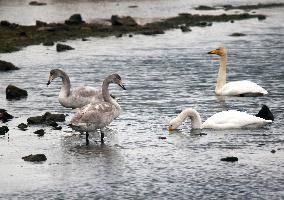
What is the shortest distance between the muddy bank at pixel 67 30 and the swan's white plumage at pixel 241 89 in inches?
725

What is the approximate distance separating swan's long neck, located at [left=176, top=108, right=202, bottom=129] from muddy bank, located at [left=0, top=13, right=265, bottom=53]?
23.6 metres

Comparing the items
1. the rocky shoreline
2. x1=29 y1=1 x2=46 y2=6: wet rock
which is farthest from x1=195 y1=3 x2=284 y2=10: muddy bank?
x1=29 y1=1 x2=46 y2=6: wet rock

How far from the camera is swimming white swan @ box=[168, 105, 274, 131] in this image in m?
24.4

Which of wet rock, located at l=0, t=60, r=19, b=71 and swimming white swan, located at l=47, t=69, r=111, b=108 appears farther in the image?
wet rock, located at l=0, t=60, r=19, b=71

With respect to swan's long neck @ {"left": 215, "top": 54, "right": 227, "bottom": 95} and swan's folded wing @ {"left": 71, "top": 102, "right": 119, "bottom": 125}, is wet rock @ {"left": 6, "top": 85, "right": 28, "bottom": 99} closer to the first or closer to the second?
swan's long neck @ {"left": 215, "top": 54, "right": 227, "bottom": 95}

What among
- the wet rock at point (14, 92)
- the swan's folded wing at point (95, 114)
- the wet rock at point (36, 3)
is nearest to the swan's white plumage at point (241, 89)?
the wet rock at point (14, 92)

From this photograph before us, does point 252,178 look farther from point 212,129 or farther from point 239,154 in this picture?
point 212,129

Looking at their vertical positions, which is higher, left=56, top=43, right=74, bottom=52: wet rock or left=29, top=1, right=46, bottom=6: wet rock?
left=29, top=1, right=46, bottom=6: wet rock

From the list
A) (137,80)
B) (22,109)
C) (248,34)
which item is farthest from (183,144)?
(248,34)

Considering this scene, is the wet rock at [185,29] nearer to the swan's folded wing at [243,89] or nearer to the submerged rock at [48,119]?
the swan's folded wing at [243,89]

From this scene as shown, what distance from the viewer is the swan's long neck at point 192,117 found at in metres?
24.5

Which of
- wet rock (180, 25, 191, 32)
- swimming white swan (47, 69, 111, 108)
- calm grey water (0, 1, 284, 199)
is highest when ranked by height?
swimming white swan (47, 69, 111, 108)

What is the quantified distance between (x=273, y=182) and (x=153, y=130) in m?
6.11

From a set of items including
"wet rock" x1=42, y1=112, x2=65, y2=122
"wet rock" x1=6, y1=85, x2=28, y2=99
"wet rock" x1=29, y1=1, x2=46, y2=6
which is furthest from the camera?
"wet rock" x1=29, y1=1, x2=46, y2=6
